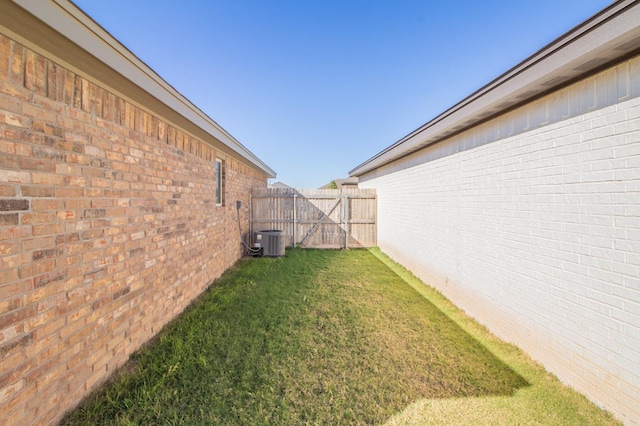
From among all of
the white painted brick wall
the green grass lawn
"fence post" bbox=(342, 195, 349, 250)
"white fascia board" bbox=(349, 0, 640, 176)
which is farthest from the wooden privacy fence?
"white fascia board" bbox=(349, 0, 640, 176)

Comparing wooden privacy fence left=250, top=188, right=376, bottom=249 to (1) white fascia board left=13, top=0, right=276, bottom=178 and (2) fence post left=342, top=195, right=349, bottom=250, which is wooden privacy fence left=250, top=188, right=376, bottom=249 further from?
(1) white fascia board left=13, top=0, right=276, bottom=178

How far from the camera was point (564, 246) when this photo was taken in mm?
2445

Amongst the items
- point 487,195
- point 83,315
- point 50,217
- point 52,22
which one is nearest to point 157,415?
point 83,315

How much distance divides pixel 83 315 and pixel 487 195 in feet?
16.0

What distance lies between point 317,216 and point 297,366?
670cm

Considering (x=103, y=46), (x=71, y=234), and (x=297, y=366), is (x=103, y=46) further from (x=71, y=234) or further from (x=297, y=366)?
(x=297, y=366)

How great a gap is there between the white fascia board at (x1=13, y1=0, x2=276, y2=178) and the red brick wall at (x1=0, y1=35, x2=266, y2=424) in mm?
307

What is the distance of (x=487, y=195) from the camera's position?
3561 millimetres

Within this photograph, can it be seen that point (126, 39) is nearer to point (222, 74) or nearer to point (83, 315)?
point (83, 315)

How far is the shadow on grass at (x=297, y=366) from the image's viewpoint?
2.05 metres

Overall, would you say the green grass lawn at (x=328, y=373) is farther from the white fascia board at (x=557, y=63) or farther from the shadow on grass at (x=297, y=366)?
the white fascia board at (x=557, y=63)

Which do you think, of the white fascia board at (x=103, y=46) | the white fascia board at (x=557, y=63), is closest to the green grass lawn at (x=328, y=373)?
the white fascia board at (x=103, y=46)

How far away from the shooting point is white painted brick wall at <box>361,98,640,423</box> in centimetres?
195

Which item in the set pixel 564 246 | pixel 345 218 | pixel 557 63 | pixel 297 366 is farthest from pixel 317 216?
pixel 557 63
